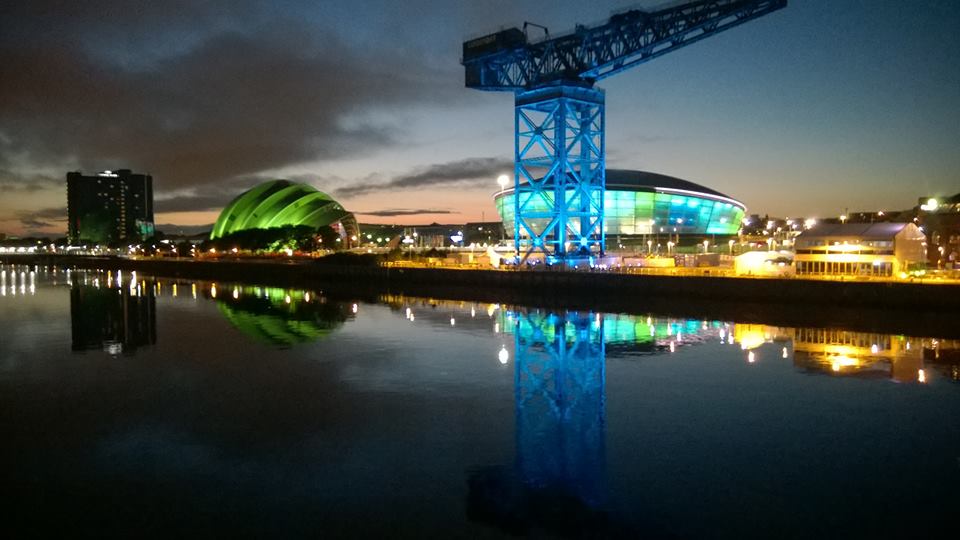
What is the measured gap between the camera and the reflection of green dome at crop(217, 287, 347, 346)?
24641 millimetres

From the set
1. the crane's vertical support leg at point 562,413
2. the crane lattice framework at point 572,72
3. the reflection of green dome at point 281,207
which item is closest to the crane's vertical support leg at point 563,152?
the crane lattice framework at point 572,72

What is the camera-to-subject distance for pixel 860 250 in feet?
108

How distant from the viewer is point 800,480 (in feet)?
29.7

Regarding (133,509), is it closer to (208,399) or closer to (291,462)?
Result: (291,462)

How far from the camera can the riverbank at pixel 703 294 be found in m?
26.3

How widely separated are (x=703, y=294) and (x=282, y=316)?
70.5ft

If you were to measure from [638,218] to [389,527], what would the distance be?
66.7m

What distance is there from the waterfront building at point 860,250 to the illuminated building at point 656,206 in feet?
115

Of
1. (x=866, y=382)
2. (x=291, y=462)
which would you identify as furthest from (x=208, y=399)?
(x=866, y=382)

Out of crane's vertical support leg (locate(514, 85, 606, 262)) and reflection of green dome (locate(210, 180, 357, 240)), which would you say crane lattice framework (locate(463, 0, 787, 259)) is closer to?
crane's vertical support leg (locate(514, 85, 606, 262))

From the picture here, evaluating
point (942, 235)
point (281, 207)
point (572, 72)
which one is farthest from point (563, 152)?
point (281, 207)

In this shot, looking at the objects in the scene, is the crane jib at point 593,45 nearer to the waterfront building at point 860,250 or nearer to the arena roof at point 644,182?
the waterfront building at point 860,250

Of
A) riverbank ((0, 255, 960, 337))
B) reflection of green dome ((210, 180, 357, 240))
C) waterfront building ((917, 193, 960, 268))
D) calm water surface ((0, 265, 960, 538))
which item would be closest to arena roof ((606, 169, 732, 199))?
waterfront building ((917, 193, 960, 268))

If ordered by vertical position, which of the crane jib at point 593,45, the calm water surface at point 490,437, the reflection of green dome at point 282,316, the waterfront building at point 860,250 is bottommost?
the calm water surface at point 490,437
